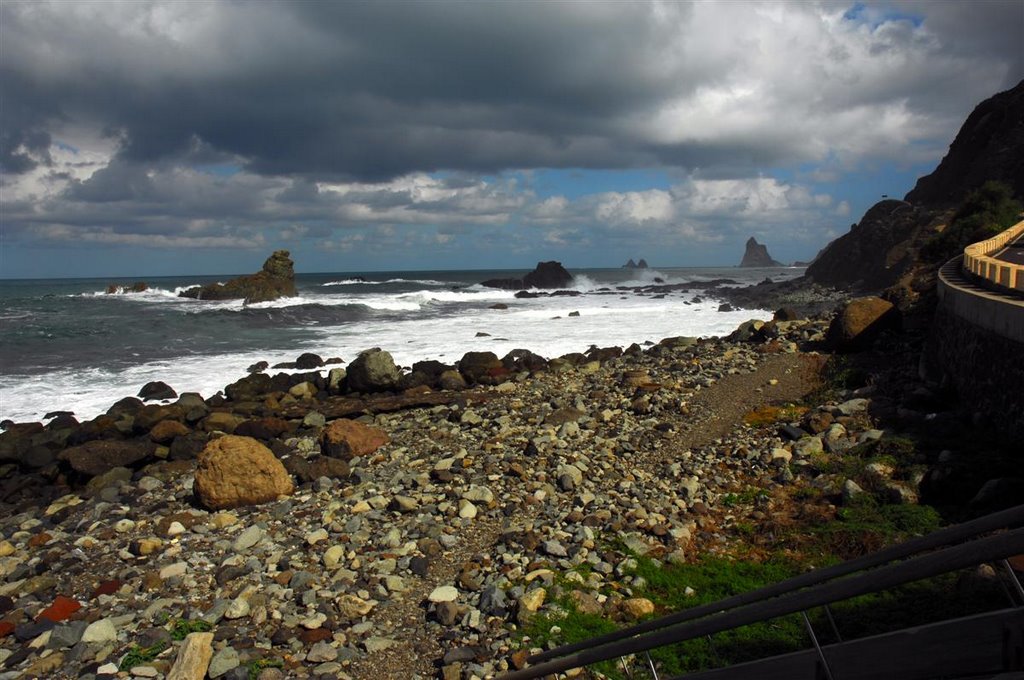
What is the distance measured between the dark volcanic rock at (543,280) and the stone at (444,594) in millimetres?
74382

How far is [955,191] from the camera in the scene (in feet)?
168

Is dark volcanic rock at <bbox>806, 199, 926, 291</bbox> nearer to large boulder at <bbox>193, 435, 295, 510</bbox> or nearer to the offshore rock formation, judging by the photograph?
large boulder at <bbox>193, 435, 295, 510</bbox>

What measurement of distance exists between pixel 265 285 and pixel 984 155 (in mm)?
58553

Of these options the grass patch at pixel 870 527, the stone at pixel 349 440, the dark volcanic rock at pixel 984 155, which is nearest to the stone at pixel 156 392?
the stone at pixel 349 440

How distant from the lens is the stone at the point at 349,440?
11.4 meters

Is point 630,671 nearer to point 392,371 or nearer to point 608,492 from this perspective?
point 608,492

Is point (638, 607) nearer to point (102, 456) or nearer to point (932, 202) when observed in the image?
point (102, 456)

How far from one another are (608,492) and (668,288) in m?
66.3

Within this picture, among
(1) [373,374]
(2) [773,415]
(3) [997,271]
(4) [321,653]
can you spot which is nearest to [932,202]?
(3) [997,271]

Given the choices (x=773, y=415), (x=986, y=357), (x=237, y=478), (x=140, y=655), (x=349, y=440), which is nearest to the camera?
(x=140, y=655)

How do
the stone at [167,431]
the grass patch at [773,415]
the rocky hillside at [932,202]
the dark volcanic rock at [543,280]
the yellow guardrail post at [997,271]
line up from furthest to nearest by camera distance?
the dark volcanic rock at [543,280], the rocky hillside at [932,202], the stone at [167,431], the grass patch at [773,415], the yellow guardrail post at [997,271]

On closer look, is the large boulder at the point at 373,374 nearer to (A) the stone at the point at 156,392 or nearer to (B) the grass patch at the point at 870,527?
(A) the stone at the point at 156,392

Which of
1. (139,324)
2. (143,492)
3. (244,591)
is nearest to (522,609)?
(244,591)

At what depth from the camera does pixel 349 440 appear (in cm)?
1154
